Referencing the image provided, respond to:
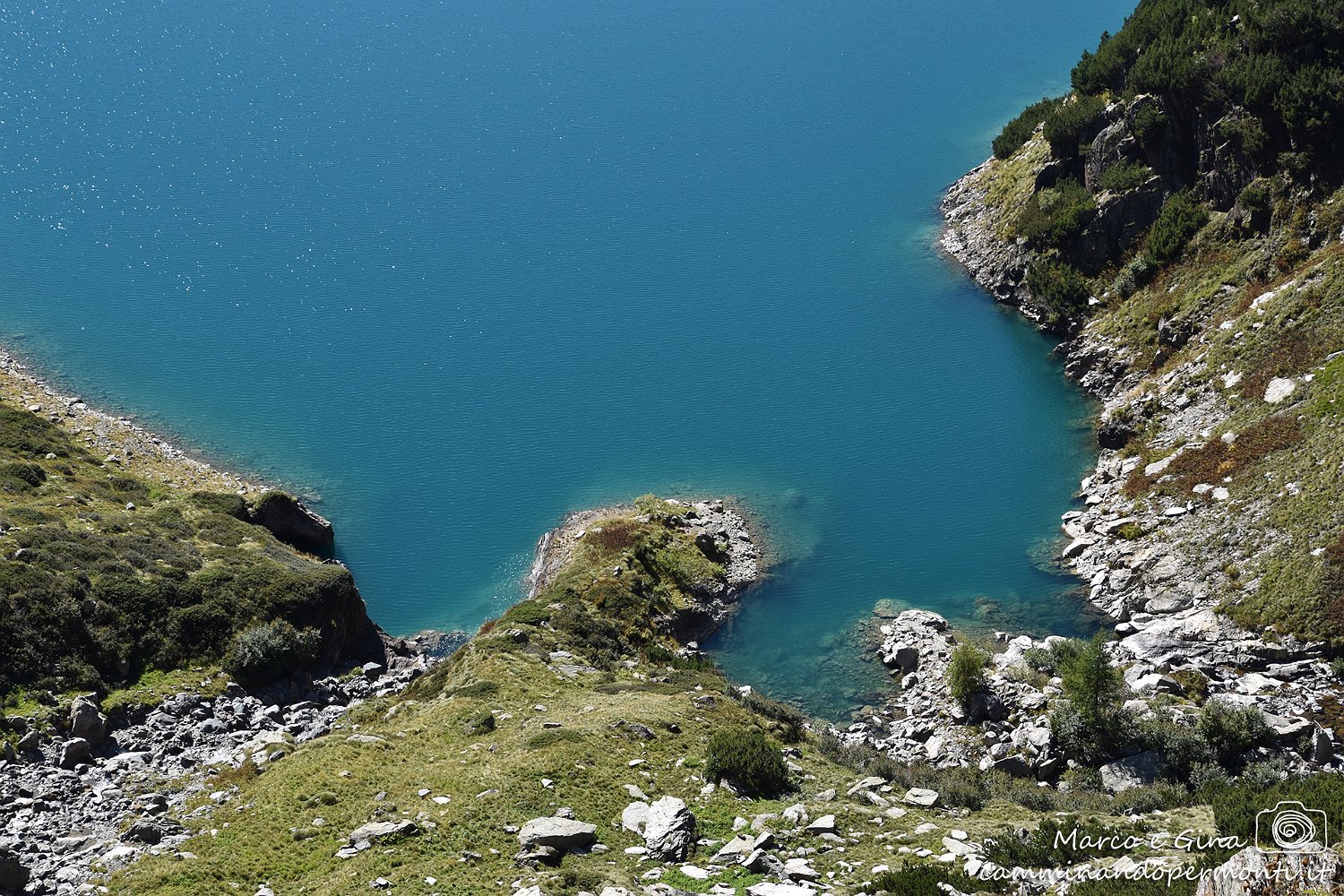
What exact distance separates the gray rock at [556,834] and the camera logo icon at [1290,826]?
18.0 metres

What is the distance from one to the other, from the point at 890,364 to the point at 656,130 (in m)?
44.7

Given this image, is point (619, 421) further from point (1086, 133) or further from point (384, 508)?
point (1086, 133)

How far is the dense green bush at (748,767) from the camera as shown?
127ft

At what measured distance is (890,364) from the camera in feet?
276

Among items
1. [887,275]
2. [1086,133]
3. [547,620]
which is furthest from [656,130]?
[547,620]

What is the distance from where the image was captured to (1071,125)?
299 feet

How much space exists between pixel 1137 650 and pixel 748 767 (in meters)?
23.8

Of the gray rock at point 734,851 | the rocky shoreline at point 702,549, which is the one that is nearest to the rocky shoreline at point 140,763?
the rocky shoreline at point 702,549

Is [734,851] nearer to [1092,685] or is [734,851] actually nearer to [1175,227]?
[1092,685]

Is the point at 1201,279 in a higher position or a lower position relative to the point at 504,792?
higher

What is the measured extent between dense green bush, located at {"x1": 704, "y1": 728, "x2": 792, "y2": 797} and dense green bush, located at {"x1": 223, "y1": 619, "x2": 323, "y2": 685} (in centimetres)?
2167

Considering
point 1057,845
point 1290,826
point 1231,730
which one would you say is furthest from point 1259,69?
point 1057,845

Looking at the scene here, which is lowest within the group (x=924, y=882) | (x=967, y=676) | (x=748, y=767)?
(x=924, y=882)

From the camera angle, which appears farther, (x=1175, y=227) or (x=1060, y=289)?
(x=1060, y=289)
